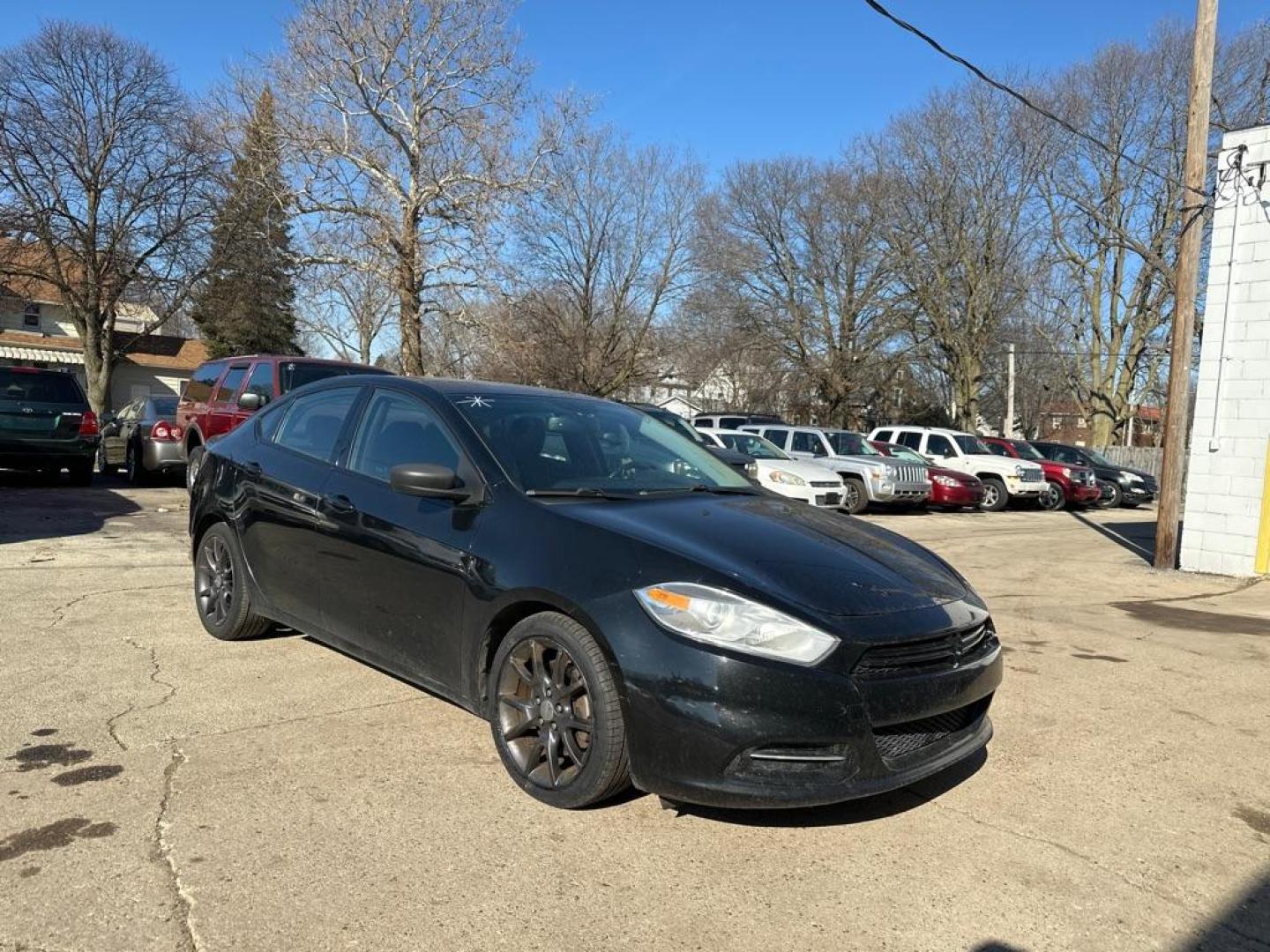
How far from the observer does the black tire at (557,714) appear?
3.19 meters

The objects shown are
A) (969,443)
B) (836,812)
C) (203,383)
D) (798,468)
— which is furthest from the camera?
(969,443)

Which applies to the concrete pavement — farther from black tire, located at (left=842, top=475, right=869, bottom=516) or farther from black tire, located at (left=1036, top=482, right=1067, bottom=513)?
black tire, located at (left=1036, top=482, right=1067, bottom=513)

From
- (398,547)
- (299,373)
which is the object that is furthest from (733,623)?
(299,373)

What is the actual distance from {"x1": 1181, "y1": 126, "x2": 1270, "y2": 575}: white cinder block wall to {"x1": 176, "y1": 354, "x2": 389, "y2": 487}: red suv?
10152 mm

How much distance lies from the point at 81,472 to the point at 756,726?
46.0 ft

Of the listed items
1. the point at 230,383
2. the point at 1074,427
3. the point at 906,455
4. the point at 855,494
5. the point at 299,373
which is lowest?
the point at 855,494

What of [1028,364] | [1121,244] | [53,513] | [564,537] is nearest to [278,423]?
[564,537]

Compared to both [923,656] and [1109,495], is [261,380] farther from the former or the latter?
[1109,495]

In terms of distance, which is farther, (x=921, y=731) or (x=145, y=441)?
(x=145, y=441)

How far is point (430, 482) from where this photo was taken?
3.76 m

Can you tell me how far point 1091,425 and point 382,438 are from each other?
127ft

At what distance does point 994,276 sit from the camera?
117ft

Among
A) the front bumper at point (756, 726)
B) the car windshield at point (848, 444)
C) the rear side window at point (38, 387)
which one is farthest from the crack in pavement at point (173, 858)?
the car windshield at point (848, 444)

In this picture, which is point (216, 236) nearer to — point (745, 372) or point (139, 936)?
point (745, 372)
